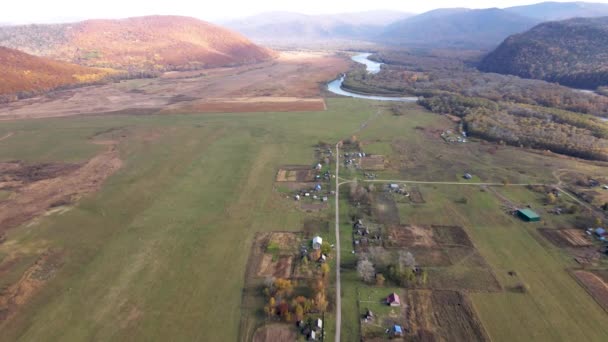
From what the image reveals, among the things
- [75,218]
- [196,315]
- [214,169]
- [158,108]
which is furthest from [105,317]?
[158,108]

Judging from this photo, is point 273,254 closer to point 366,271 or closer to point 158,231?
point 366,271

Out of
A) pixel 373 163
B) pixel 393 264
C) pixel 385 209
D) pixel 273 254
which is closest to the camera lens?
pixel 393 264

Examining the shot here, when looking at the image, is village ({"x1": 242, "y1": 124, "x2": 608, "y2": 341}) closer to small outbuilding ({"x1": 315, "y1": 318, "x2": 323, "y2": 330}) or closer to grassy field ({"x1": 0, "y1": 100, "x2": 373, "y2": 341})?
small outbuilding ({"x1": 315, "y1": 318, "x2": 323, "y2": 330})

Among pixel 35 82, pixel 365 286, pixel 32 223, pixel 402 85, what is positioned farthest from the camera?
pixel 402 85

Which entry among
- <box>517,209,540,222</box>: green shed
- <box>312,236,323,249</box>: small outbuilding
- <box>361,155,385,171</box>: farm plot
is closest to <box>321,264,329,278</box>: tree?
<box>312,236,323,249</box>: small outbuilding

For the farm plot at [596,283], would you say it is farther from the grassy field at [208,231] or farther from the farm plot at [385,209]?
the farm plot at [385,209]

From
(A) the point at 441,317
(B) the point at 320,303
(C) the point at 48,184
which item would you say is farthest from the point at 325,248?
(C) the point at 48,184

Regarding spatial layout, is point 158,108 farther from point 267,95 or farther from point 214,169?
point 214,169
